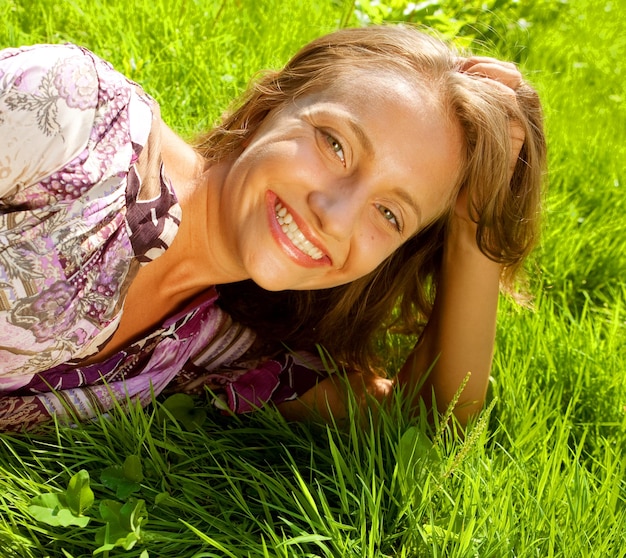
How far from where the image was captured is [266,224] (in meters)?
1.83

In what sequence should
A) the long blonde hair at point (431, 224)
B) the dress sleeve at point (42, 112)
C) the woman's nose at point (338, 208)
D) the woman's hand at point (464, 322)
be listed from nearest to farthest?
the dress sleeve at point (42, 112) < the woman's nose at point (338, 208) < the long blonde hair at point (431, 224) < the woman's hand at point (464, 322)

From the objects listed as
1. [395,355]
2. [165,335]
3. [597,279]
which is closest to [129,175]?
[165,335]

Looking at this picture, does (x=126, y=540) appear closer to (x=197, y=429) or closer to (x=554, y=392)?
(x=197, y=429)

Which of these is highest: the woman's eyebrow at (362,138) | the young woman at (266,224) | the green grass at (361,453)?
the woman's eyebrow at (362,138)

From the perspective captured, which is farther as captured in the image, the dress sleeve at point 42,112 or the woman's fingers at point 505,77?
the woman's fingers at point 505,77

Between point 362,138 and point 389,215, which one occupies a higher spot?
point 362,138

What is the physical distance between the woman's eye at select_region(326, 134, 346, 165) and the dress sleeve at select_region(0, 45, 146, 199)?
0.49m

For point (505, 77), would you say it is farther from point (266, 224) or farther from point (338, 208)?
point (266, 224)

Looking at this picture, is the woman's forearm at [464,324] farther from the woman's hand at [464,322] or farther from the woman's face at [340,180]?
the woman's face at [340,180]

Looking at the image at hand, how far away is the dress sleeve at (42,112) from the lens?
1.63 meters

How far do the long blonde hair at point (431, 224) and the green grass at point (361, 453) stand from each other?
0.25m

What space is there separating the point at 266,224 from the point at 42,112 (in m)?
0.51

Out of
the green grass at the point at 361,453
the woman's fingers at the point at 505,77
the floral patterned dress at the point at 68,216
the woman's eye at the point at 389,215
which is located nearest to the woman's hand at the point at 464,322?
the green grass at the point at 361,453

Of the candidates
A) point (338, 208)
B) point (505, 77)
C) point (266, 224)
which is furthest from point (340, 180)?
point (505, 77)
